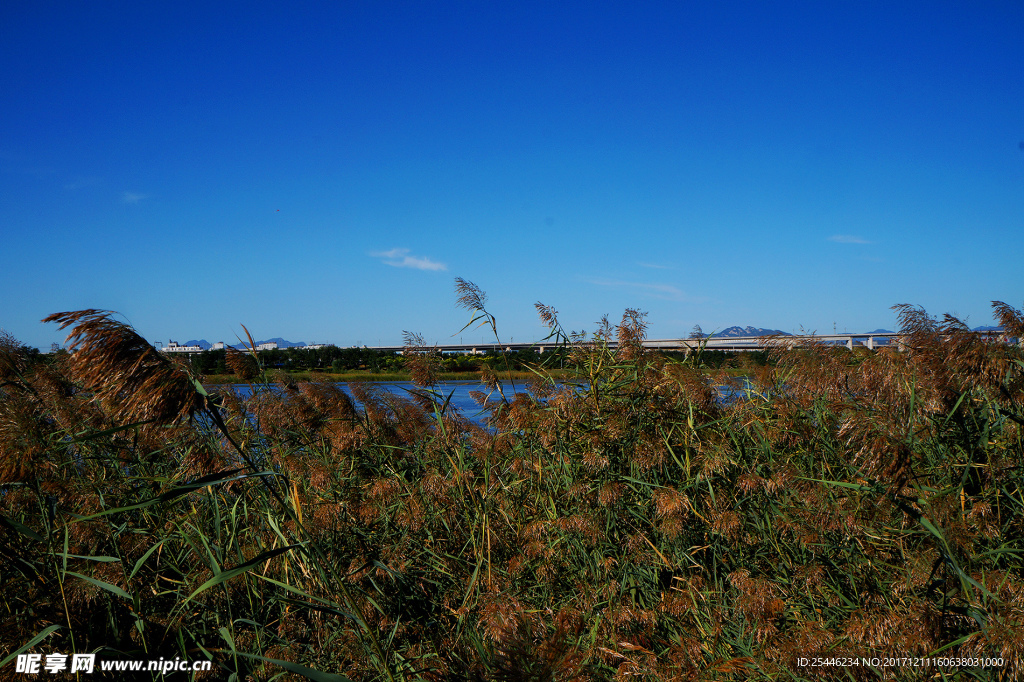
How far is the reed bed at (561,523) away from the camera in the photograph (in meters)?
2.33

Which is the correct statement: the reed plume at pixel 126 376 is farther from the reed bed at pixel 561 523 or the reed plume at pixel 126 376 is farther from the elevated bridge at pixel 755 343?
the elevated bridge at pixel 755 343


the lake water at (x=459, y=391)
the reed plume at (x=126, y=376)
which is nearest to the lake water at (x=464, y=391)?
the lake water at (x=459, y=391)

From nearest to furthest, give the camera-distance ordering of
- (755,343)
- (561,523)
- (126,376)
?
(126,376)
(561,523)
(755,343)

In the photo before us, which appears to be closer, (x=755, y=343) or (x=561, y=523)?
(x=561, y=523)

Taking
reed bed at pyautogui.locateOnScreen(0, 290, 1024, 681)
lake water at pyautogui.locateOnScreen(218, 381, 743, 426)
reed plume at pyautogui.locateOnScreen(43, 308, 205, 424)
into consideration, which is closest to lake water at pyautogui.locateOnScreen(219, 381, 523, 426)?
lake water at pyautogui.locateOnScreen(218, 381, 743, 426)

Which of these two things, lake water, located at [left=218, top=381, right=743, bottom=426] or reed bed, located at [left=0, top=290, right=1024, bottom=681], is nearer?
reed bed, located at [left=0, top=290, right=1024, bottom=681]

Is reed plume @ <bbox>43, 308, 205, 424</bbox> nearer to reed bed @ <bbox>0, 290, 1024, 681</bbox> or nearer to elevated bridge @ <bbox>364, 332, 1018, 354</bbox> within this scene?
reed bed @ <bbox>0, 290, 1024, 681</bbox>

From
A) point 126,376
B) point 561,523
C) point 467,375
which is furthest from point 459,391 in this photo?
point 126,376

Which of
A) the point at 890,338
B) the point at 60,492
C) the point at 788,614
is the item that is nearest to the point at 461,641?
the point at 788,614

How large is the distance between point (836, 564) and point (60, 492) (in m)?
4.22

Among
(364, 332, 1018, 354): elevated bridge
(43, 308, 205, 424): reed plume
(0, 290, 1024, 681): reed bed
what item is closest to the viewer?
(43, 308, 205, 424): reed plume

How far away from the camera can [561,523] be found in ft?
11.0

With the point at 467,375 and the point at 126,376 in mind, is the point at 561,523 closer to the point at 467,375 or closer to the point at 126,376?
the point at 467,375

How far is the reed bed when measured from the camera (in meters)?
2.33
